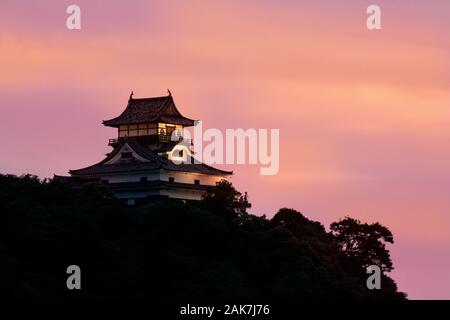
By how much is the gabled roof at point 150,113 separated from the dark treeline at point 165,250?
13351 millimetres

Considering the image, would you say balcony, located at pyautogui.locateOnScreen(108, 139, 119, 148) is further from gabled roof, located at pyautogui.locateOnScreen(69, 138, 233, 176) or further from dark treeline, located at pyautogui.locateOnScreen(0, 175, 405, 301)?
dark treeline, located at pyautogui.locateOnScreen(0, 175, 405, 301)

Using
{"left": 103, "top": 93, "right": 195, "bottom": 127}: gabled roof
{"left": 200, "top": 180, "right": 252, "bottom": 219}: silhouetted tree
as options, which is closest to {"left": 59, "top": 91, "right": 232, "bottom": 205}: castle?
{"left": 103, "top": 93, "right": 195, "bottom": 127}: gabled roof

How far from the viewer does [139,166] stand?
268ft

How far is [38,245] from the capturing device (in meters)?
59.2

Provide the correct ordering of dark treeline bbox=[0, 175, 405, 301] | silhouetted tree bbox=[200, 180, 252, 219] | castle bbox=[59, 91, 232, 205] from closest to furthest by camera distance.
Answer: dark treeline bbox=[0, 175, 405, 301] < silhouetted tree bbox=[200, 180, 252, 219] < castle bbox=[59, 91, 232, 205]

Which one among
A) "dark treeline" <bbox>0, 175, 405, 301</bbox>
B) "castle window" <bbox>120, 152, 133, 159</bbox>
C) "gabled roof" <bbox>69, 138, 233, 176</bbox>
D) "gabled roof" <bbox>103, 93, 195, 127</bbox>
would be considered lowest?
"dark treeline" <bbox>0, 175, 405, 301</bbox>

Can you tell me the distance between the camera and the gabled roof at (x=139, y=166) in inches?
3209

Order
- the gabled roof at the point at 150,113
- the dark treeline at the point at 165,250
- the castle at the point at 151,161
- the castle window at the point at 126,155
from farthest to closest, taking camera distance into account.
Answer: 1. the gabled roof at the point at 150,113
2. the castle window at the point at 126,155
3. the castle at the point at 151,161
4. the dark treeline at the point at 165,250

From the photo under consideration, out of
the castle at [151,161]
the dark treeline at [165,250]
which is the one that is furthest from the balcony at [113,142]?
the dark treeline at [165,250]

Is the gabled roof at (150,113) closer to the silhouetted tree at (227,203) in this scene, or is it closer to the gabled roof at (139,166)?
the gabled roof at (139,166)

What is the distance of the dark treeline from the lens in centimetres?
5916

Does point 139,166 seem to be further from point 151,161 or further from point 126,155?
point 126,155

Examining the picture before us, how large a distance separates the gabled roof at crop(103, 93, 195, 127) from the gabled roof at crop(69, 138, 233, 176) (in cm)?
180

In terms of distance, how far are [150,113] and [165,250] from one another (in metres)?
22.6
